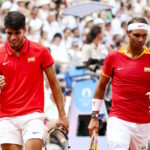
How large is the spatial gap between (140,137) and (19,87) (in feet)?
5.03

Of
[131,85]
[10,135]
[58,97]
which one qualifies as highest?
[131,85]

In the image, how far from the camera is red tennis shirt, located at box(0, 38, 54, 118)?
24.1 feet

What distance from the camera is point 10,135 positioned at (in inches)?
287

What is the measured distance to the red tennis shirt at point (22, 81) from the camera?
7336mm

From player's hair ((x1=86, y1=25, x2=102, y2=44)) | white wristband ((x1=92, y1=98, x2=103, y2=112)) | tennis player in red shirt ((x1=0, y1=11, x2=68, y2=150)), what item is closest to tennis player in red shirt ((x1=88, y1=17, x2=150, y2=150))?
white wristband ((x1=92, y1=98, x2=103, y2=112))

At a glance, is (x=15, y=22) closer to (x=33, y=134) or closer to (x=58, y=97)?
(x=58, y=97)

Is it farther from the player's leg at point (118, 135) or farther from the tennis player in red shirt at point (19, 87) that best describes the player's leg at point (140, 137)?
the tennis player in red shirt at point (19, 87)

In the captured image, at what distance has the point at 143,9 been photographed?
75.8 ft

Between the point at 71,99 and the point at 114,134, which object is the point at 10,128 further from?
the point at 71,99

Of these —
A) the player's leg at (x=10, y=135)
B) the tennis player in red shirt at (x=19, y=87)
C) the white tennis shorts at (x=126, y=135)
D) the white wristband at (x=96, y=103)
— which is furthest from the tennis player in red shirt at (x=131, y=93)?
the player's leg at (x=10, y=135)

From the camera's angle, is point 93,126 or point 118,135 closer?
point 118,135

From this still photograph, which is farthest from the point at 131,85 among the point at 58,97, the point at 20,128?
the point at 20,128

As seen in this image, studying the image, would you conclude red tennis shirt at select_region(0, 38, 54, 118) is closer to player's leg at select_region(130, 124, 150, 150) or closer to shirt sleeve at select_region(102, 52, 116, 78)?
shirt sleeve at select_region(102, 52, 116, 78)

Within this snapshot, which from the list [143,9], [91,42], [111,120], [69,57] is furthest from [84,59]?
[143,9]
